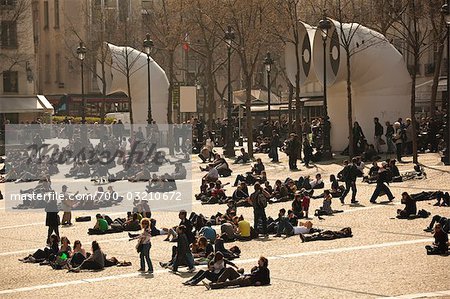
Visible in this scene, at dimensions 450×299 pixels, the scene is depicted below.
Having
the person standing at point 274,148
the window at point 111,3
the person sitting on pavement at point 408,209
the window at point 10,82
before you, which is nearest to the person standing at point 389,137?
the person standing at point 274,148

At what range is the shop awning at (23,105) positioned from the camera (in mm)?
81950

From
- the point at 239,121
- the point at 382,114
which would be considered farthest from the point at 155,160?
the point at 239,121

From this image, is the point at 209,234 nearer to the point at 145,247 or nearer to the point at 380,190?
the point at 145,247

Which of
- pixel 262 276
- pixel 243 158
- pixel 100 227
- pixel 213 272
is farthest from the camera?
pixel 243 158

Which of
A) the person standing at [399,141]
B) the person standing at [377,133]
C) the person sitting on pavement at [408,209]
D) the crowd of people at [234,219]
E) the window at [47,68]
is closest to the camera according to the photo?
the crowd of people at [234,219]

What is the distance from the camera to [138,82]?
69.2m

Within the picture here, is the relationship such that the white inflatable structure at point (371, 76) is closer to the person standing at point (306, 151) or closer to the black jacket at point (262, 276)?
the person standing at point (306, 151)

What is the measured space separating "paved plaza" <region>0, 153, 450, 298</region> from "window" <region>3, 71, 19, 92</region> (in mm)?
51612

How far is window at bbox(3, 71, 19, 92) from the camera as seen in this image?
278 feet

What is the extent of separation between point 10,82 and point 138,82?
19.7 m

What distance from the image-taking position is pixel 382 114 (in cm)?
4906

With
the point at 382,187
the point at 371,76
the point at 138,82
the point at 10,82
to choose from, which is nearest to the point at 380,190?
the point at 382,187

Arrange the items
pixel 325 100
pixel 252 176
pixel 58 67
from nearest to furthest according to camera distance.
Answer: pixel 252 176
pixel 325 100
pixel 58 67

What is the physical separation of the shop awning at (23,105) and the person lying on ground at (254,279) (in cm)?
6080
